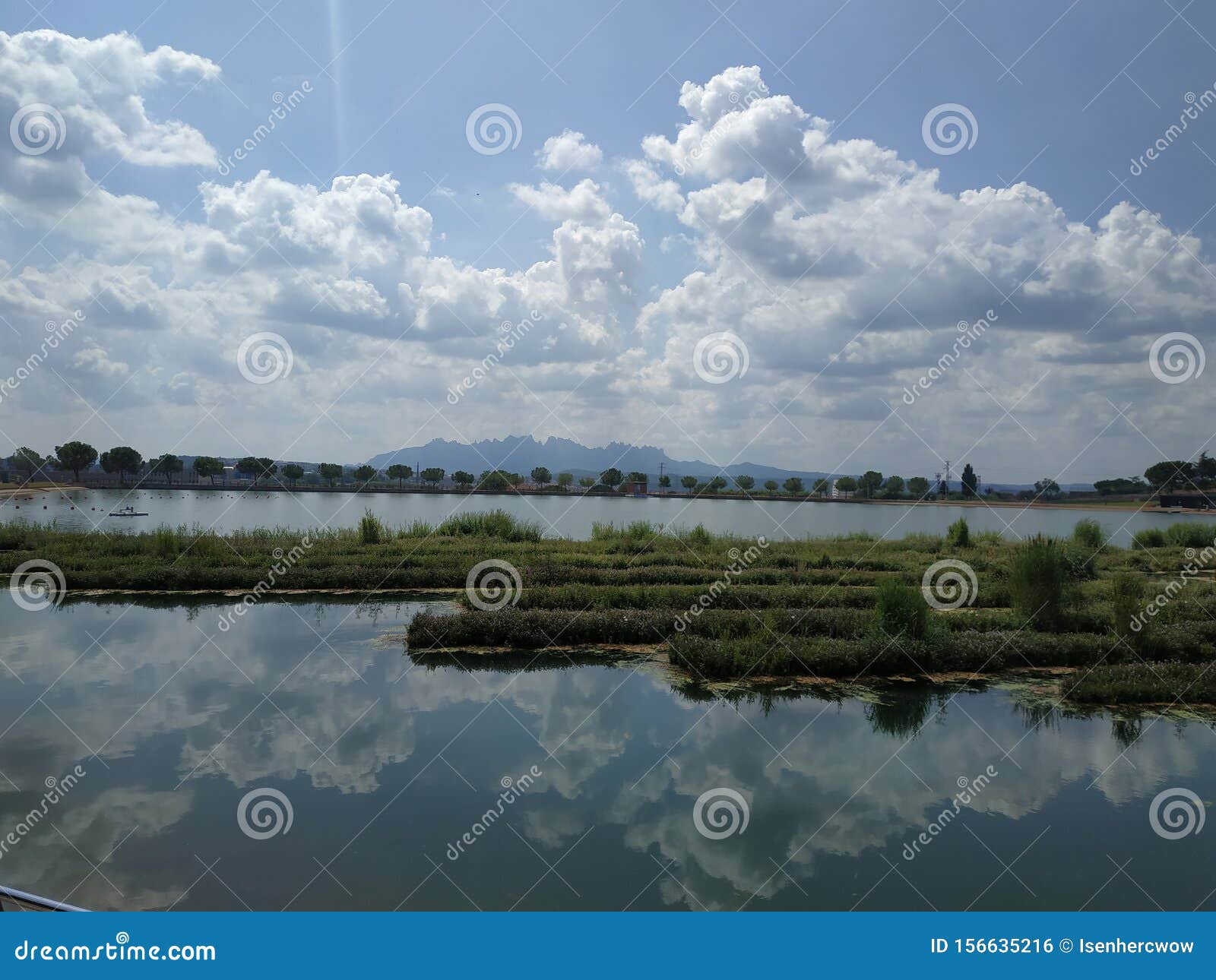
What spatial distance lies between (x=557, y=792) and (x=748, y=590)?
9633 millimetres

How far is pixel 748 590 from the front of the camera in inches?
641

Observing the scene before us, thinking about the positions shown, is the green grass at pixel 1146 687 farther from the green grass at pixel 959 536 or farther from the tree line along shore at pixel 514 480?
the tree line along shore at pixel 514 480

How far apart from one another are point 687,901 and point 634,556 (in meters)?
15.7

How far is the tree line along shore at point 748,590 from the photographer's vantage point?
11586 millimetres

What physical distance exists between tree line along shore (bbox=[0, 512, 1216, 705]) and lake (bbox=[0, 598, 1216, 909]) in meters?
1.11

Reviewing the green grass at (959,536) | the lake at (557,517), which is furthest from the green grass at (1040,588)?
the green grass at (959,536)

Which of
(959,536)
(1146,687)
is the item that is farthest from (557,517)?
(1146,687)

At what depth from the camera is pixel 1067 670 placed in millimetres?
11805

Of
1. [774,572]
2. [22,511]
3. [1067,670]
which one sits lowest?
[1067,670]

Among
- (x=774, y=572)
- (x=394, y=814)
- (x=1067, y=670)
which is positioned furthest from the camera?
(x=774, y=572)

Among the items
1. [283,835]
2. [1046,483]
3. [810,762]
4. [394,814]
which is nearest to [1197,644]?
[810,762]

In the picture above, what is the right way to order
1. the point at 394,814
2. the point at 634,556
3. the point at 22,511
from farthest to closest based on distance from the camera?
the point at 22,511, the point at 634,556, the point at 394,814

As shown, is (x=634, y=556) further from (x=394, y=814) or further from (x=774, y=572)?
(x=394, y=814)

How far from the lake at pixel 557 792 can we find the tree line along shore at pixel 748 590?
111 centimetres
